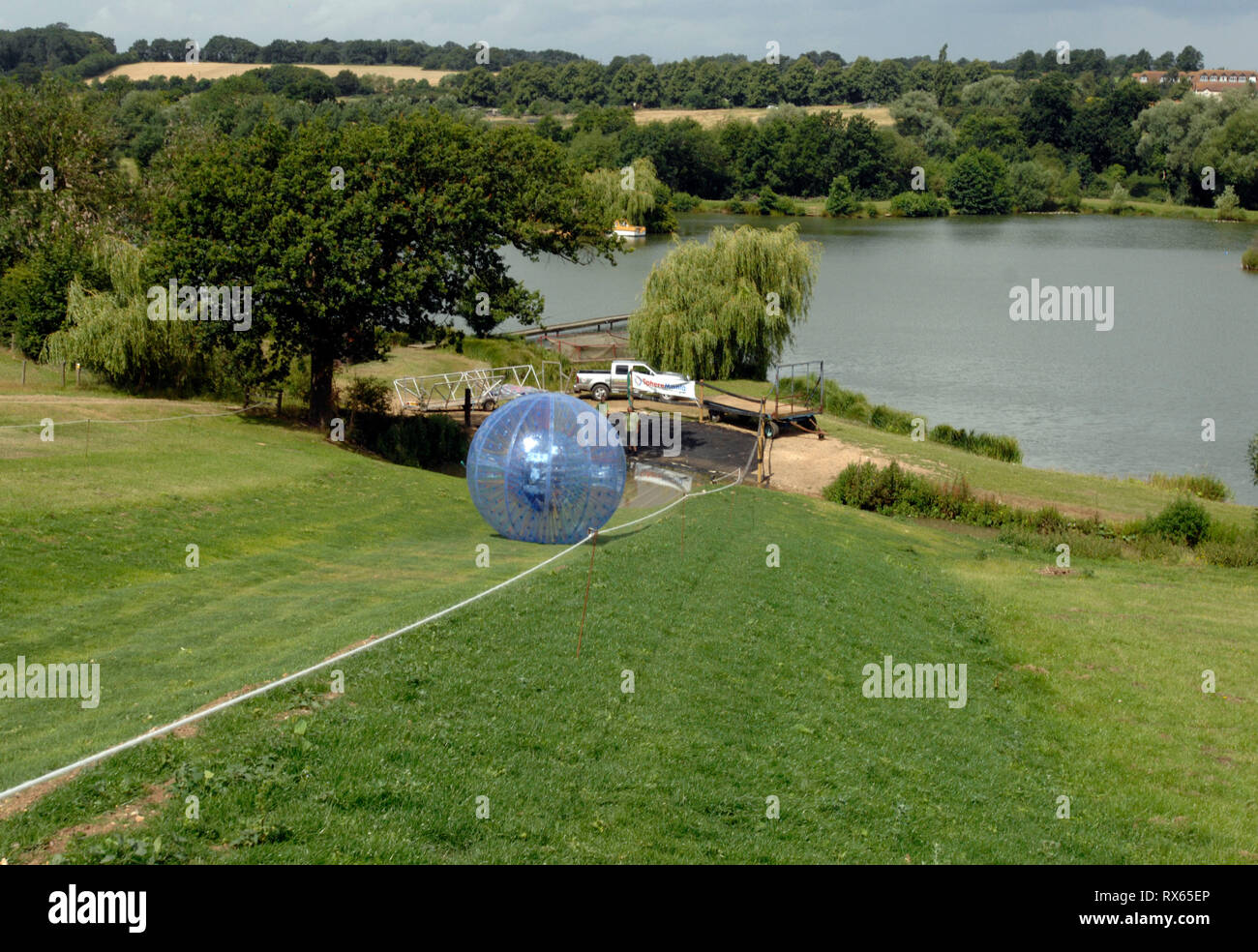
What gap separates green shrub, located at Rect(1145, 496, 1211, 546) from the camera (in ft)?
119

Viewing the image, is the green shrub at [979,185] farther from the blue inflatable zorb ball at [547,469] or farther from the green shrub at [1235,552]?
the blue inflatable zorb ball at [547,469]

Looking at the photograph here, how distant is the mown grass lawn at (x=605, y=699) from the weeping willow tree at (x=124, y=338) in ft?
33.3

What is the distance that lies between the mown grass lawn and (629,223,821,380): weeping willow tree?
89.1 feet

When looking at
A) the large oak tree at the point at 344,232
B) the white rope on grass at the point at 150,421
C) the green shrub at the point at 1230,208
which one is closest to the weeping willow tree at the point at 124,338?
the large oak tree at the point at 344,232

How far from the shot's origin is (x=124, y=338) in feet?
128

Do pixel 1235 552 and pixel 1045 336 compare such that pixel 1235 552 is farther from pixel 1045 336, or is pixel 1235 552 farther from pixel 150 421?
pixel 1045 336

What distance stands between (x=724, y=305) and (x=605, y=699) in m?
43.1

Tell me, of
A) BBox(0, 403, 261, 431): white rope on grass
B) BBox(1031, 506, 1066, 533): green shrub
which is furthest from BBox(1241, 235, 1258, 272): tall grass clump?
BBox(0, 403, 261, 431): white rope on grass

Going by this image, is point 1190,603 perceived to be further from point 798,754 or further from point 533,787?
point 533,787

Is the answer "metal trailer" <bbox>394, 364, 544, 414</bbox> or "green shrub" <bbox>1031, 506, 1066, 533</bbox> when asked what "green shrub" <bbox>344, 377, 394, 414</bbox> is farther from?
"green shrub" <bbox>1031, 506, 1066, 533</bbox>

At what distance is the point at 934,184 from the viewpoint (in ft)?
485
